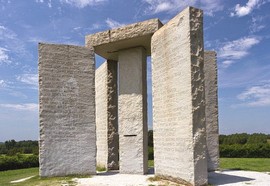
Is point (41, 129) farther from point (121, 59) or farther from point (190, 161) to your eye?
point (190, 161)

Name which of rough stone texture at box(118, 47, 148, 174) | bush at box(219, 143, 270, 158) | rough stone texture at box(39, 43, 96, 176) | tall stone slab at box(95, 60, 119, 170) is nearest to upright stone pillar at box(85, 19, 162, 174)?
rough stone texture at box(118, 47, 148, 174)

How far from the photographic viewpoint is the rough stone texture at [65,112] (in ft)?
31.8

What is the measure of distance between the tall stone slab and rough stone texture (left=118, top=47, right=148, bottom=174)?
1.16 meters

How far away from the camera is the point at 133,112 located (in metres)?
10.4

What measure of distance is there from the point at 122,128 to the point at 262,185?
4.49 m

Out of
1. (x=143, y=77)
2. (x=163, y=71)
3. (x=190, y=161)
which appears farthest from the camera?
(x=143, y=77)

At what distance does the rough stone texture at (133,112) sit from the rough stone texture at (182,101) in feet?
3.98

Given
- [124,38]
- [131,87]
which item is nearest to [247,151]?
[131,87]

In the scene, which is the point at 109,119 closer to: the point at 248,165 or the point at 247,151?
the point at 248,165

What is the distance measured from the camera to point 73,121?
9.96 metres

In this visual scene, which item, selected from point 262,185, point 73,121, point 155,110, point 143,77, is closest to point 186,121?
point 155,110

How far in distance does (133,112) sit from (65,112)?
81.8 inches

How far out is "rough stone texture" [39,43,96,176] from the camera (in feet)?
31.8

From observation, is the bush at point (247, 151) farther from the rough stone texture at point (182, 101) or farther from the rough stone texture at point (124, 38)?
the rough stone texture at point (182, 101)
